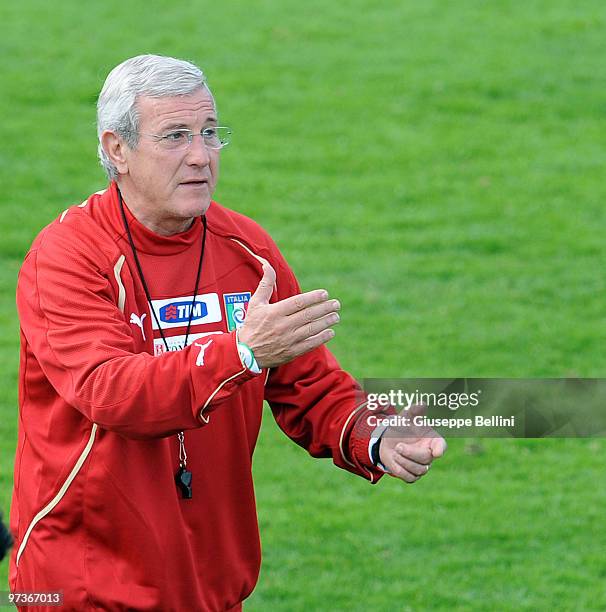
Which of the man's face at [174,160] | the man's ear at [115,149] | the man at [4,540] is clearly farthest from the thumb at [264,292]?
the man at [4,540]

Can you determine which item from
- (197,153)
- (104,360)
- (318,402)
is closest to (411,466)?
(318,402)

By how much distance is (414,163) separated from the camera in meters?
11.8

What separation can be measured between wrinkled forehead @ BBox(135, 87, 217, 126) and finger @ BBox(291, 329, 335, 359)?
0.82 m

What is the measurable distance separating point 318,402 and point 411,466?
460mm

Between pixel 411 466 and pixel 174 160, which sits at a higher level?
pixel 174 160

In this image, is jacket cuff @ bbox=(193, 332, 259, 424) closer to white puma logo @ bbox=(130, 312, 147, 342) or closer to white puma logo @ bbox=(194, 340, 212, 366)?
white puma logo @ bbox=(194, 340, 212, 366)

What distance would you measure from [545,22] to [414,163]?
323 cm

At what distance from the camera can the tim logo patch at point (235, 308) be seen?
416cm

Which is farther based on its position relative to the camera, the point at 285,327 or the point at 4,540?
the point at 285,327

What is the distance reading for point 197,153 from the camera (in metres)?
4.00

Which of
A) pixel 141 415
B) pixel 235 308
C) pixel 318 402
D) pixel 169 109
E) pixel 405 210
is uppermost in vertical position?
pixel 169 109

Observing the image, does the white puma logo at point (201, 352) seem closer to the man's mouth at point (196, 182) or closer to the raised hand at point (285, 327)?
the raised hand at point (285, 327)

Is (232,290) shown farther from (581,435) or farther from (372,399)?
(581,435)

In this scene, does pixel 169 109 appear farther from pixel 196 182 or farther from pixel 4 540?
pixel 4 540
